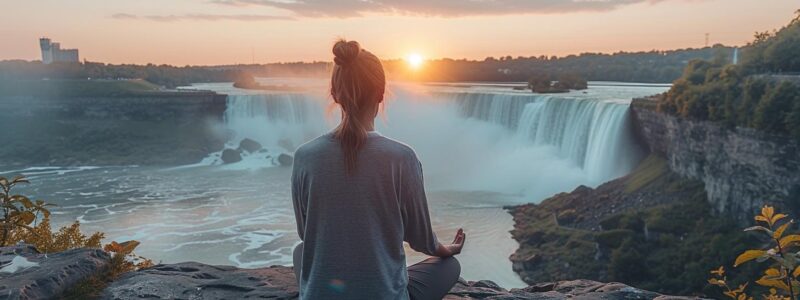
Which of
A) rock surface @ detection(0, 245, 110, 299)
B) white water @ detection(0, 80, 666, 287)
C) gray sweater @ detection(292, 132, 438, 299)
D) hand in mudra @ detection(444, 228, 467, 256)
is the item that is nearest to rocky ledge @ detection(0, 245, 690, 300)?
rock surface @ detection(0, 245, 110, 299)

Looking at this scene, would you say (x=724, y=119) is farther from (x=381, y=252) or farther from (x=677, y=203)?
(x=381, y=252)

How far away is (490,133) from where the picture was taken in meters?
35.6

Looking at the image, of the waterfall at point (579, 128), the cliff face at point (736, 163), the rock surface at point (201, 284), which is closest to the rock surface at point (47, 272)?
the rock surface at point (201, 284)

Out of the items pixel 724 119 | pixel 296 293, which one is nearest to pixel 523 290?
pixel 296 293

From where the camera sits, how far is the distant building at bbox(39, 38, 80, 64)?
83.6 m

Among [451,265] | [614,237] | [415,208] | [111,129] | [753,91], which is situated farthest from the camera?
[111,129]

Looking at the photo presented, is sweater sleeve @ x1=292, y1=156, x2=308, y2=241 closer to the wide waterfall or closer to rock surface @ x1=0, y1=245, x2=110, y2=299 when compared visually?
rock surface @ x1=0, y1=245, x2=110, y2=299

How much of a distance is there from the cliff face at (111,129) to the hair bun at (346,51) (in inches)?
1625

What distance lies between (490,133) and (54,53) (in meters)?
76.6

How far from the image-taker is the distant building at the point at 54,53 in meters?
83.6

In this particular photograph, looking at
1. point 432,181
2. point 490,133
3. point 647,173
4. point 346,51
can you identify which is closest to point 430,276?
point 346,51

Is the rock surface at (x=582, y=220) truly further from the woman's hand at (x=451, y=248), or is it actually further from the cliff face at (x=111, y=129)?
the cliff face at (x=111, y=129)

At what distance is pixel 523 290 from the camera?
167 inches

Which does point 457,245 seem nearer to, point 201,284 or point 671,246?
point 201,284
